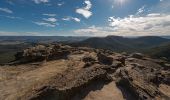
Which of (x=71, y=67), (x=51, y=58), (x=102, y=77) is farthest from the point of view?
→ (x=51, y=58)

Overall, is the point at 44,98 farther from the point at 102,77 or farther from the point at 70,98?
the point at 102,77

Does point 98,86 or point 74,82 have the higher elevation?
point 74,82

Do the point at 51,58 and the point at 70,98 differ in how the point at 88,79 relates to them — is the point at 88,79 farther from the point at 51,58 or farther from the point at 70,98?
the point at 51,58

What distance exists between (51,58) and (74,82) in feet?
77.4

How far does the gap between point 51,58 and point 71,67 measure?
41.4ft

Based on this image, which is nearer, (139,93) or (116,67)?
(139,93)

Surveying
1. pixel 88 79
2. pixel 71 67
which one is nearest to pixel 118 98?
pixel 88 79

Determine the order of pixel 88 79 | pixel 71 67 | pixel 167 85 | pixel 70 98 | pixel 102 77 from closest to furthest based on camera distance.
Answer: pixel 70 98 → pixel 88 79 → pixel 102 77 → pixel 71 67 → pixel 167 85

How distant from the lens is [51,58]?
48.7 m

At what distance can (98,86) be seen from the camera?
29.8m

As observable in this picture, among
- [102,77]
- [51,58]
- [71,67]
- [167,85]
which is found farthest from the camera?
[51,58]

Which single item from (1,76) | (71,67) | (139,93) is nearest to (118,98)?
(139,93)

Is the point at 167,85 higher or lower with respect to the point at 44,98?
lower

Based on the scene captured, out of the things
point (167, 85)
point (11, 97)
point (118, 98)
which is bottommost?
point (167, 85)
